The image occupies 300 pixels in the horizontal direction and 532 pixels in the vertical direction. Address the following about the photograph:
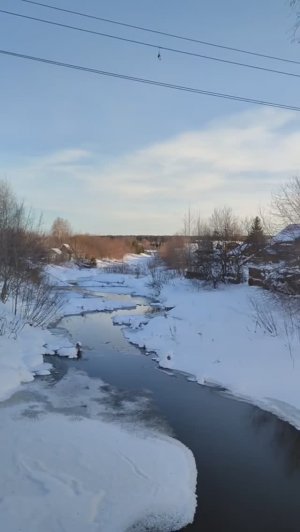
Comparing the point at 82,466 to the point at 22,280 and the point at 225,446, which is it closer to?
the point at 225,446

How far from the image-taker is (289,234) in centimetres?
1761

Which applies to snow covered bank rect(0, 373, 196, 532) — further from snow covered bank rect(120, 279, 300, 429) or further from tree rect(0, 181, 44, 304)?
tree rect(0, 181, 44, 304)

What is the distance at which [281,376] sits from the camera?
11836 mm

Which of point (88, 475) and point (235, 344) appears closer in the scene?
point (88, 475)

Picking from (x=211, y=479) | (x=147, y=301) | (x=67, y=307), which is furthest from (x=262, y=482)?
(x=147, y=301)

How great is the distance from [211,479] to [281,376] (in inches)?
206

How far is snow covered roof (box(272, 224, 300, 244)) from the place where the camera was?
56.7 ft

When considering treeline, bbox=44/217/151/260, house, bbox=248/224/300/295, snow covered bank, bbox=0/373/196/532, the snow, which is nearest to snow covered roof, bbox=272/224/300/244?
house, bbox=248/224/300/295

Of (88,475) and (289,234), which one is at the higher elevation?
(289,234)

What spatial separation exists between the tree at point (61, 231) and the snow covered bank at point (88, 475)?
72926mm

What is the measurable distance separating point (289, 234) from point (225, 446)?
35.6 ft

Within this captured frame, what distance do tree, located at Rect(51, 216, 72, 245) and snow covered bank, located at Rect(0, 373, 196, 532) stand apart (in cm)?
7293

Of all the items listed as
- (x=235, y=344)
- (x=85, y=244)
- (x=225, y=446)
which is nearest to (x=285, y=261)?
(x=235, y=344)

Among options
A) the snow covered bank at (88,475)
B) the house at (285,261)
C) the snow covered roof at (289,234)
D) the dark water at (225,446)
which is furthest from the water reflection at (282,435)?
the snow covered roof at (289,234)
